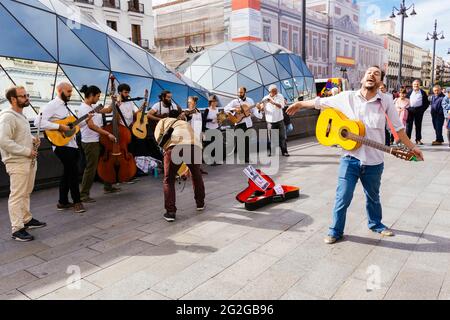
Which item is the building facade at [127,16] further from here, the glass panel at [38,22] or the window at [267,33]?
the glass panel at [38,22]

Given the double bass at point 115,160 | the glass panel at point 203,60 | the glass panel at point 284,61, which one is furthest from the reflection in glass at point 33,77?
the glass panel at point 284,61

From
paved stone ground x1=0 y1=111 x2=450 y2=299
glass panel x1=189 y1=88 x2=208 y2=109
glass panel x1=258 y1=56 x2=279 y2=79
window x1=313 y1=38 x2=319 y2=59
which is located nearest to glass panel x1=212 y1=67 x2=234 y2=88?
glass panel x1=258 y1=56 x2=279 y2=79

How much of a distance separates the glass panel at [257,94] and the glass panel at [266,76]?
612 millimetres

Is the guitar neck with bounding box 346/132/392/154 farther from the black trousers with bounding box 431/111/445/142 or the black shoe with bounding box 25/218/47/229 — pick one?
the black trousers with bounding box 431/111/445/142

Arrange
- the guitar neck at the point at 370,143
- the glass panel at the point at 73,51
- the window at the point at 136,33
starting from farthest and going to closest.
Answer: the window at the point at 136,33
the glass panel at the point at 73,51
the guitar neck at the point at 370,143

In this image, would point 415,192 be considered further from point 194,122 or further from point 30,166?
point 30,166

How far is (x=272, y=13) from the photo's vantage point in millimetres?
43156

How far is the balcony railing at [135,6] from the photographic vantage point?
34787 millimetres

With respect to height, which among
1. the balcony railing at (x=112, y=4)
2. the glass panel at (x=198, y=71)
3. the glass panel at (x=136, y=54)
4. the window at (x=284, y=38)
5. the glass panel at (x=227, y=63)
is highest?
the balcony railing at (x=112, y=4)

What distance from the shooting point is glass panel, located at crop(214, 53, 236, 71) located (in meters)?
19.6

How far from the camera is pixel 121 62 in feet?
32.4

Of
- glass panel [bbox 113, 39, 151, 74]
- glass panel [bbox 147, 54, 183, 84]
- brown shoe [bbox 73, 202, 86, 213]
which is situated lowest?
brown shoe [bbox 73, 202, 86, 213]

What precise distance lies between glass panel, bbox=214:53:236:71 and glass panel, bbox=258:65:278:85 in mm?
1487
